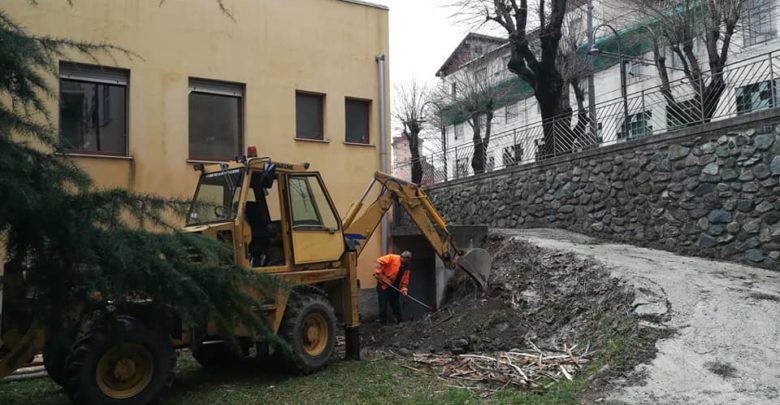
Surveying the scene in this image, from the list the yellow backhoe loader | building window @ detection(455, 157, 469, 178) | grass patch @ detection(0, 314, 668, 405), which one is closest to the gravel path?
grass patch @ detection(0, 314, 668, 405)

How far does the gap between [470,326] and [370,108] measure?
6.63 m

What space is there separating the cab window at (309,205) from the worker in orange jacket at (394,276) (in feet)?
11.8

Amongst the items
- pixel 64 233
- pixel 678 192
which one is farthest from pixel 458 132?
pixel 64 233

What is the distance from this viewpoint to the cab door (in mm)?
8453

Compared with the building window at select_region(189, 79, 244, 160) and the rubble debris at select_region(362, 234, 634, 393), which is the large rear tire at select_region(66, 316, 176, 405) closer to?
the rubble debris at select_region(362, 234, 634, 393)

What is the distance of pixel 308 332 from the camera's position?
27.7 feet

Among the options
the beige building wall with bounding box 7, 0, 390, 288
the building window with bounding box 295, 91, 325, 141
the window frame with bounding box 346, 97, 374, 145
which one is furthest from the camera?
the window frame with bounding box 346, 97, 374, 145

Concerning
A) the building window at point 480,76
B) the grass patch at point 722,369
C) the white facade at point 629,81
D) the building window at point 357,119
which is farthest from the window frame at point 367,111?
the building window at point 480,76

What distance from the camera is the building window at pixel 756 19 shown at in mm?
15773

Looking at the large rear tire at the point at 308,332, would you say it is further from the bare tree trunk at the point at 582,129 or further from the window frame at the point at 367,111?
the bare tree trunk at the point at 582,129

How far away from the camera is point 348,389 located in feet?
23.8

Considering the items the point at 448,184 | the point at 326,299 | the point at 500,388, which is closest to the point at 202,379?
Result: the point at 326,299

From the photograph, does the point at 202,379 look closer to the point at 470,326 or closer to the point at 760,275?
the point at 470,326

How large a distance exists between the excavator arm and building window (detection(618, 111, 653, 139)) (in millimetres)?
5403
